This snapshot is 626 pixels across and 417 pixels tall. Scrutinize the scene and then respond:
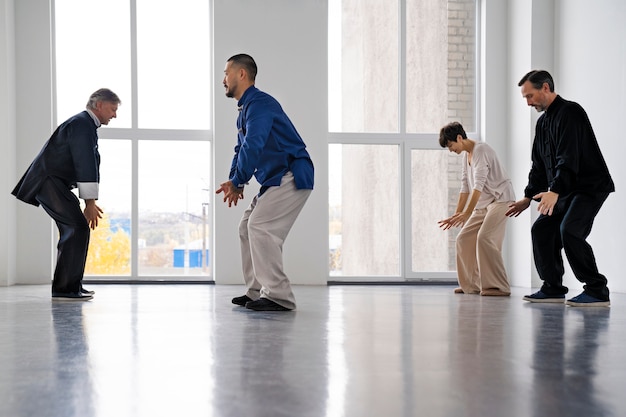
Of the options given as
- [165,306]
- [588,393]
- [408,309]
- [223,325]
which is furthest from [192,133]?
[588,393]

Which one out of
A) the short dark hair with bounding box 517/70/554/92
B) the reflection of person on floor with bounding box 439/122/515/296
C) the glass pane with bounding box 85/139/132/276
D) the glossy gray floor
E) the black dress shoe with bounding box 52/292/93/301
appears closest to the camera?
the glossy gray floor

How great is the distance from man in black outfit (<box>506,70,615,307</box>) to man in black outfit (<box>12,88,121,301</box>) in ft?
10.2

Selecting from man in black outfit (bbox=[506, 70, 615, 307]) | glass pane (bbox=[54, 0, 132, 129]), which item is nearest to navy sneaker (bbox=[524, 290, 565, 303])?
man in black outfit (bbox=[506, 70, 615, 307])

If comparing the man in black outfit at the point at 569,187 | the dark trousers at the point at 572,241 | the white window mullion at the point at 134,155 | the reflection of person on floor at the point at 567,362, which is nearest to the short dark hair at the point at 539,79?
the man in black outfit at the point at 569,187

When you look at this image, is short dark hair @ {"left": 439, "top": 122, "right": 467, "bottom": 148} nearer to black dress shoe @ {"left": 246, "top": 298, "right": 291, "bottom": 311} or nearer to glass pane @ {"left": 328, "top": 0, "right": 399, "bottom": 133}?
glass pane @ {"left": 328, "top": 0, "right": 399, "bottom": 133}

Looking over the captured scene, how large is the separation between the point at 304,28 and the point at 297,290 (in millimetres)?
3012

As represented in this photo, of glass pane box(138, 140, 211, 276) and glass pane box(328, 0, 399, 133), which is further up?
glass pane box(328, 0, 399, 133)

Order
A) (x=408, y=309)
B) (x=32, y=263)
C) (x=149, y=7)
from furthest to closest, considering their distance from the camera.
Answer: (x=149, y=7), (x=32, y=263), (x=408, y=309)

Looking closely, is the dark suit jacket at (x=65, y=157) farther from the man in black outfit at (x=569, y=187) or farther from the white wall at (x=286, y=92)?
the man in black outfit at (x=569, y=187)

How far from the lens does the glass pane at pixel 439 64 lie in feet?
28.9

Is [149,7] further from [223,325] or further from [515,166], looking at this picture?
[223,325]

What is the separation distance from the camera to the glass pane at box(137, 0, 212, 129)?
848 centimetres

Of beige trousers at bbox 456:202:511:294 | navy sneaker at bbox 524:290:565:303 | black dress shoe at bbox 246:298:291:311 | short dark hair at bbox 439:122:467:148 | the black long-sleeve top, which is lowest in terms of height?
navy sneaker at bbox 524:290:565:303

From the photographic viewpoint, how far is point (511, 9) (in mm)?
8703
